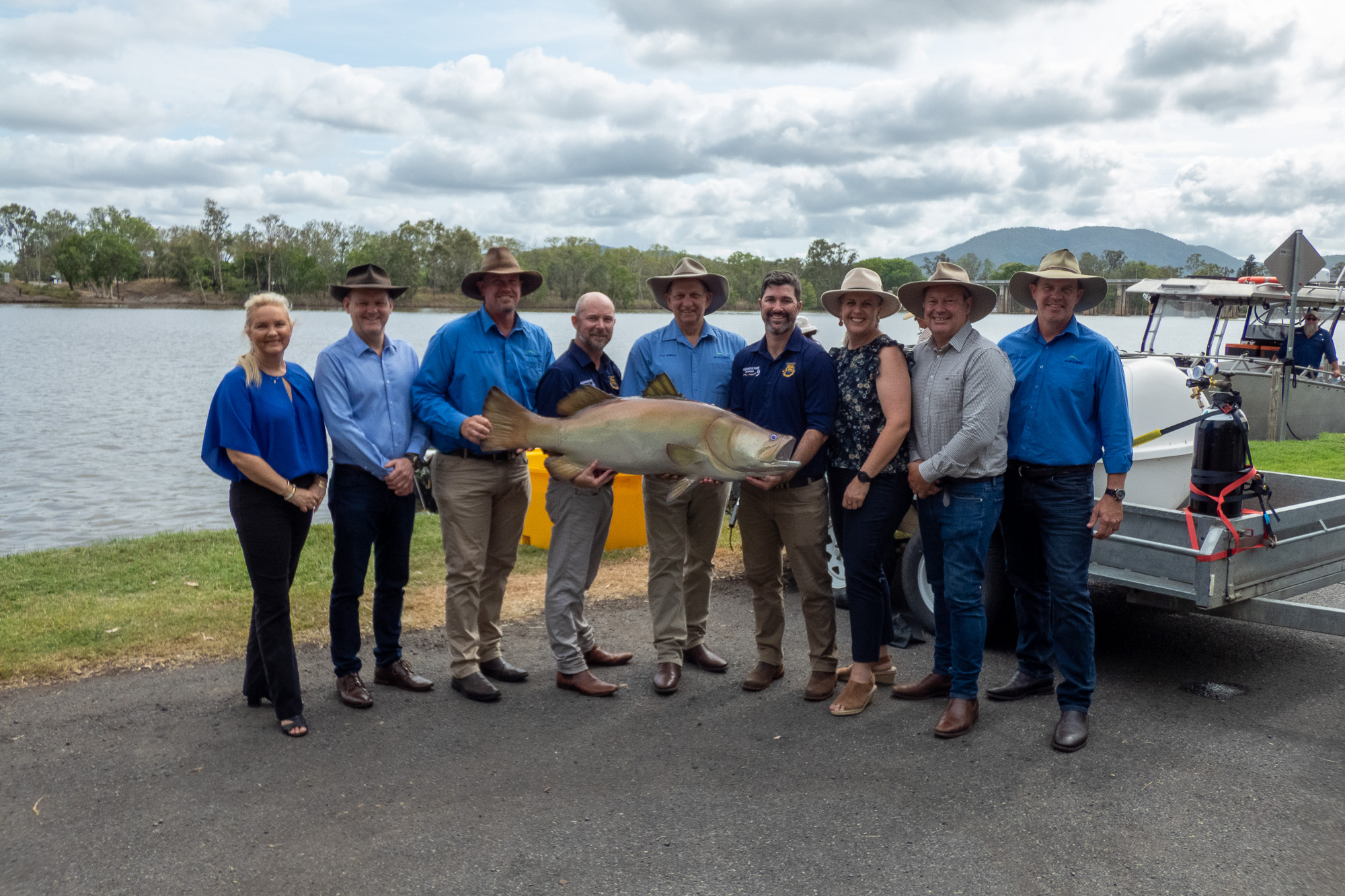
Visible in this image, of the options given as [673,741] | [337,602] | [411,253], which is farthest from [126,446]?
[411,253]

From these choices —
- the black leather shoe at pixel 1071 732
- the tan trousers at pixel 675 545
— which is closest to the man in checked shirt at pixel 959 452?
the black leather shoe at pixel 1071 732

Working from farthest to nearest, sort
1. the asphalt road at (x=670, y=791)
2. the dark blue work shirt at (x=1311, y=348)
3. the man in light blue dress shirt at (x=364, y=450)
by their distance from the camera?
the dark blue work shirt at (x=1311, y=348), the man in light blue dress shirt at (x=364, y=450), the asphalt road at (x=670, y=791)

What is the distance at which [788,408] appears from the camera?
512cm

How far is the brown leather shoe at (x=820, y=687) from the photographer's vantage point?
5348 mm

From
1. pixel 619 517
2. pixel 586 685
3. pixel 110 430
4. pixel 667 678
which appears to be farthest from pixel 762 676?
pixel 110 430

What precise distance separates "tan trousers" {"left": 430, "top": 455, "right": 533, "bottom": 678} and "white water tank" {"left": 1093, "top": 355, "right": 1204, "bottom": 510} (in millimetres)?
3855

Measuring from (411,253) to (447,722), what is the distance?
352 ft

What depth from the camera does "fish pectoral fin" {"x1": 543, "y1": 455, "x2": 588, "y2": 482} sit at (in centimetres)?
489

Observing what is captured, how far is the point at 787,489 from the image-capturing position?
5.25 metres

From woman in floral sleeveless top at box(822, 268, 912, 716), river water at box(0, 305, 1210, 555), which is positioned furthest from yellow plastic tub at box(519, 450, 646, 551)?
woman in floral sleeveless top at box(822, 268, 912, 716)

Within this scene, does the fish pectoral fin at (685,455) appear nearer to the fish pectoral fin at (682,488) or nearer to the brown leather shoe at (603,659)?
the fish pectoral fin at (682,488)

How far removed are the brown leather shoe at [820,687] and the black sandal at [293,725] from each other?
2624mm

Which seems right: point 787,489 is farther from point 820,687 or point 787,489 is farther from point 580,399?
point 580,399

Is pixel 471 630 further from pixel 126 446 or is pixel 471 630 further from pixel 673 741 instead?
pixel 126 446
